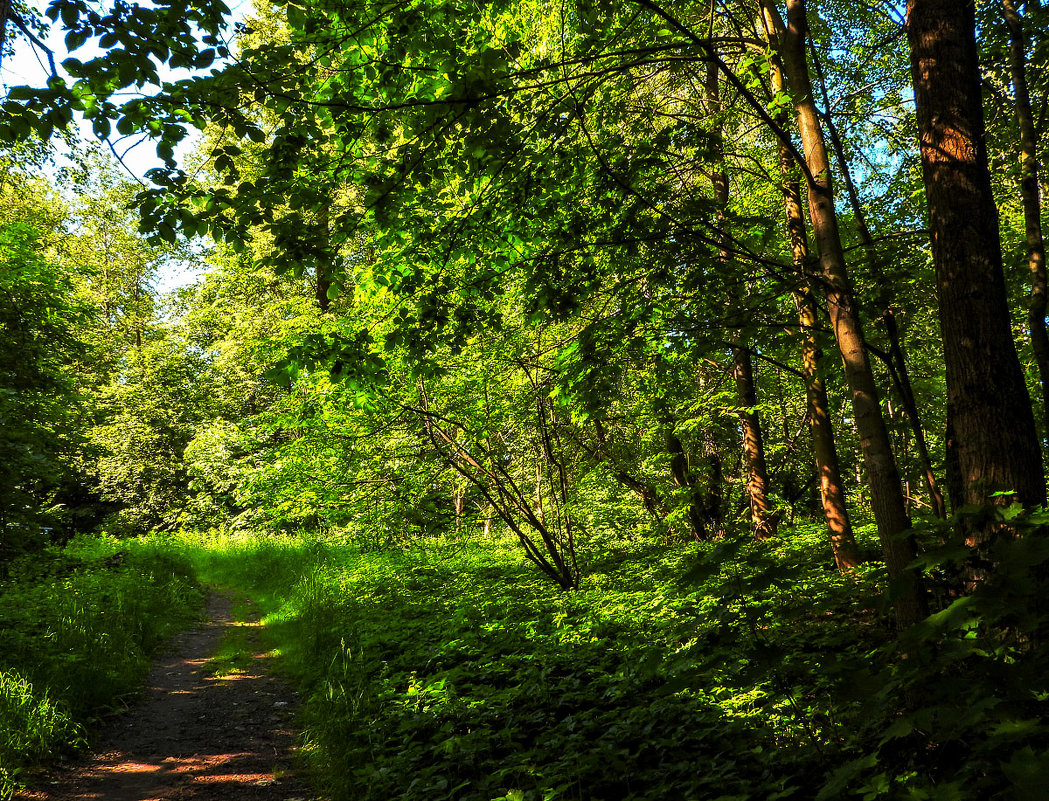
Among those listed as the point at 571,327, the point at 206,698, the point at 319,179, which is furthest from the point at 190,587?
the point at 319,179

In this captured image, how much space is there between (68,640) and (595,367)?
262 inches

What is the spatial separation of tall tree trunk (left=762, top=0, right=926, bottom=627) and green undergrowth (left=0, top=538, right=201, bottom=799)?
6176 mm

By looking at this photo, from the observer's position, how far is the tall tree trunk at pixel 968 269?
3.04 metres

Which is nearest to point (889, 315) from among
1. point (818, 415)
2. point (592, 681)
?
point (818, 415)

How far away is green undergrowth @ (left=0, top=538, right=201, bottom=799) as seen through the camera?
4.92m

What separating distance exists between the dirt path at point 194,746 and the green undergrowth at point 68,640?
11.2 inches

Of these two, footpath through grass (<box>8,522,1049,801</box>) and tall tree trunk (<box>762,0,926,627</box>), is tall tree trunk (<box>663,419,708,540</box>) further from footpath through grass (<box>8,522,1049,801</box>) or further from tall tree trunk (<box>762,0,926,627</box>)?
tall tree trunk (<box>762,0,926,627</box>)

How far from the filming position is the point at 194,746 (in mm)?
5449

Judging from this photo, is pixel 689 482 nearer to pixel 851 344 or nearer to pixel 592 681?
pixel 592 681

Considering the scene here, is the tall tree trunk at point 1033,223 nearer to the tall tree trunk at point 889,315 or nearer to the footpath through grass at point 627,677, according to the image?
the tall tree trunk at point 889,315

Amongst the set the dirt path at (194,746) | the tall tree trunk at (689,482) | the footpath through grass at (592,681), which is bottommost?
the dirt path at (194,746)

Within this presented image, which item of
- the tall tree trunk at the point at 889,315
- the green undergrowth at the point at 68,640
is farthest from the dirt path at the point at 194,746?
the tall tree trunk at the point at 889,315

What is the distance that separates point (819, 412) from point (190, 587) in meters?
12.8

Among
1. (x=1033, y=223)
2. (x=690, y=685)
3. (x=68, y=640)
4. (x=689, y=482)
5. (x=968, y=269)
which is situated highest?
(x=1033, y=223)
